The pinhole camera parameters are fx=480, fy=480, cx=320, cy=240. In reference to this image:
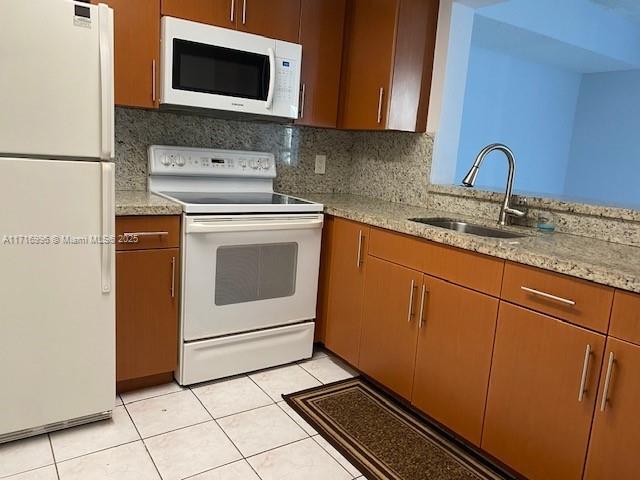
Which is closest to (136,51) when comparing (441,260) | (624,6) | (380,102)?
(380,102)

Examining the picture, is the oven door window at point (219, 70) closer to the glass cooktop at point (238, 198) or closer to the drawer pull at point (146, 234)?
the glass cooktop at point (238, 198)

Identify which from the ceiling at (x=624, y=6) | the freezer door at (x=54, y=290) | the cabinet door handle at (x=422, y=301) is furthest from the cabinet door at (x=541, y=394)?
the ceiling at (x=624, y=6)

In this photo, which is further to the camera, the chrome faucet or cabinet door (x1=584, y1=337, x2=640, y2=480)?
the chrome faucet

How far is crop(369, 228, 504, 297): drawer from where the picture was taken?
5.62ft

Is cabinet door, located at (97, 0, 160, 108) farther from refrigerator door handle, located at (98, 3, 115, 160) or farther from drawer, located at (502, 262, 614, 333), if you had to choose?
drawer, located at (502, 262, 614, 333)

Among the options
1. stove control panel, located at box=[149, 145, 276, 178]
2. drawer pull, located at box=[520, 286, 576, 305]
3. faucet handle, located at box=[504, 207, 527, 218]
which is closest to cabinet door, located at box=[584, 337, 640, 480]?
drawer pull, located at box=[520, 286, 576, 305]

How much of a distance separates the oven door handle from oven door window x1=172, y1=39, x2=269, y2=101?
63 cm

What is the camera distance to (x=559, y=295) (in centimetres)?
150

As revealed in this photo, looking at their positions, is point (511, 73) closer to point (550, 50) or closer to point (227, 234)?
point (550, 50)

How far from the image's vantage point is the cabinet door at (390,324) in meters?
2.06

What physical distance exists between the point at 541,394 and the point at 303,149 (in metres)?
1.96

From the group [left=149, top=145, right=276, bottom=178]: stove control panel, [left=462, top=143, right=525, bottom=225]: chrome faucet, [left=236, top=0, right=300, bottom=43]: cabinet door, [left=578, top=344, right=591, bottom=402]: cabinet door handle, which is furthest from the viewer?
[left=149, top=145, right=276, bottom=178]: stove control panel

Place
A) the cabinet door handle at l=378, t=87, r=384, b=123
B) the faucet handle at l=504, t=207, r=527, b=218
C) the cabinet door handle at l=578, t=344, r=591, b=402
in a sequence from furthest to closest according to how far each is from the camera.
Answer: the cabinet door handle at l=378, t=87, r=384, b=123 < the faucet handle at l=504, t=207, r=527, b=218 < the cabinet door handle at l=578, t=344, r=591, b=402

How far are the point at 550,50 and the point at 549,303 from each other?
383 centimetres
